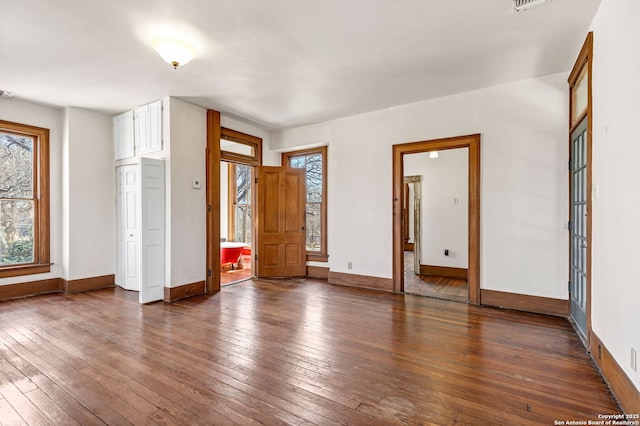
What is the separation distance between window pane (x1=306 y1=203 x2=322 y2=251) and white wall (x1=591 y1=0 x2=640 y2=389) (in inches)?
169

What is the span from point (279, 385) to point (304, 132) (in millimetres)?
4675

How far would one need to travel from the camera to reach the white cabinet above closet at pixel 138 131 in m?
4.65

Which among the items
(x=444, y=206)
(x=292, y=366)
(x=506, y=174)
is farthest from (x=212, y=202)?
(x=444, y=206)

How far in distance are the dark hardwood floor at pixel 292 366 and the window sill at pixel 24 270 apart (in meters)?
0.78

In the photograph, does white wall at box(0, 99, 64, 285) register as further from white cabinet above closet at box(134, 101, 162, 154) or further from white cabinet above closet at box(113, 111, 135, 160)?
white cabinet above closet at box(134, 101, 162, 154)

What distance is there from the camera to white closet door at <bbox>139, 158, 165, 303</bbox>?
4.29m

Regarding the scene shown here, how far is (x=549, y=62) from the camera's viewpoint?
11.3 ft

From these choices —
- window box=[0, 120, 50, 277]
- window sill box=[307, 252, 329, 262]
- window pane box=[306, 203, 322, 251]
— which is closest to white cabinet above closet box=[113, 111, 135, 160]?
window box=[0, 120, 50, 277]

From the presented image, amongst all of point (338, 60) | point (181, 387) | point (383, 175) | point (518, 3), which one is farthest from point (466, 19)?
point (181, 387)

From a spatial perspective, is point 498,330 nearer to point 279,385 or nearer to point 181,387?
point 279,385

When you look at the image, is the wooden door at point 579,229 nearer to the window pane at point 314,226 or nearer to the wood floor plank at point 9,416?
the window pane at point 314,226

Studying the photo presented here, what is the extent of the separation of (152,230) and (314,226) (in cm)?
294

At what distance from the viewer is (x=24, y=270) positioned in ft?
15.4

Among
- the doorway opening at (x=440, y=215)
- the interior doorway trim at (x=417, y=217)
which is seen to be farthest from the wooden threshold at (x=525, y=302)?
the interior doorway trim at (x=417, y=217)
